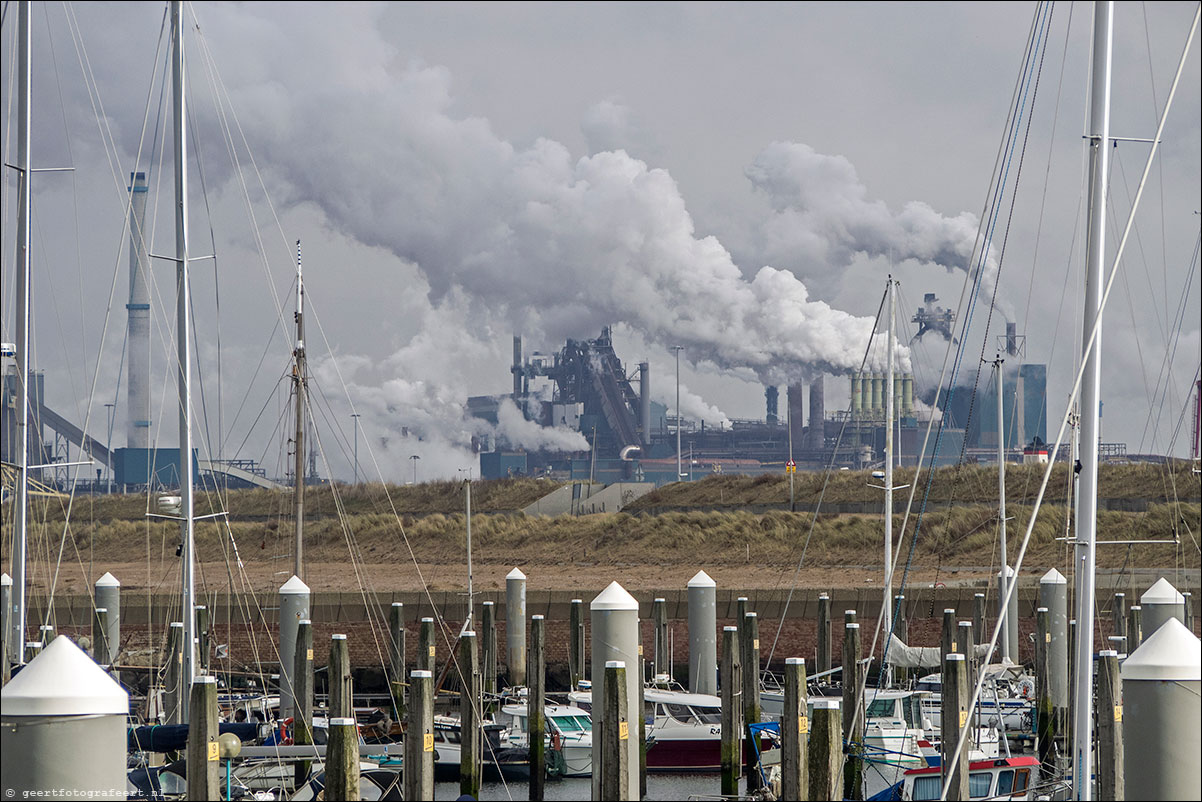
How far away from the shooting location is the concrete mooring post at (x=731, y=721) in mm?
21312

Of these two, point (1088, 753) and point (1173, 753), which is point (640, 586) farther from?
point (1173, 753)

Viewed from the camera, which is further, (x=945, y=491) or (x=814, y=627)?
(x=945, y=491)

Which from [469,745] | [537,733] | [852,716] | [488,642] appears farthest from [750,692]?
[488,642]

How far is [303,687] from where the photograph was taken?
78.1 feet

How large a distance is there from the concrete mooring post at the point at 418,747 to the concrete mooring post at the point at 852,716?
673 centimetres

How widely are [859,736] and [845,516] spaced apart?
45.1 meters

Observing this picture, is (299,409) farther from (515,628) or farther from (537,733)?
(537,733)

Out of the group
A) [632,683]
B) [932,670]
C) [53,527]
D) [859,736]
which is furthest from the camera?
[53,527]

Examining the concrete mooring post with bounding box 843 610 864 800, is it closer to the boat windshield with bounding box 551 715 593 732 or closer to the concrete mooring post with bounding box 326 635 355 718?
the boat windshield with bounding box 551 715 593 732

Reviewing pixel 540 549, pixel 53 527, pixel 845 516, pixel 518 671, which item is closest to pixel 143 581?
pixel 53 527

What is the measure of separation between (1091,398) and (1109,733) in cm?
476

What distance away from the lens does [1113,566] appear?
164 feet

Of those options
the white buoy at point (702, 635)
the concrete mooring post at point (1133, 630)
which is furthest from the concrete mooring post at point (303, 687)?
the concrete mooring post at point (1133, 630)

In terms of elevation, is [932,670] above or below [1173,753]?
below
